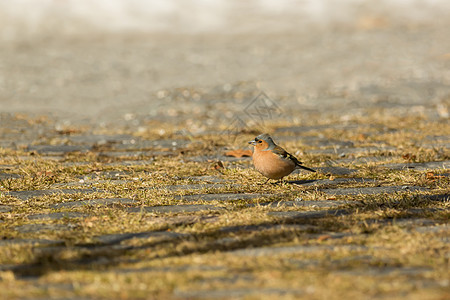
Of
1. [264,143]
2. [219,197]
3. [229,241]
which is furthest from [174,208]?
[264,143]

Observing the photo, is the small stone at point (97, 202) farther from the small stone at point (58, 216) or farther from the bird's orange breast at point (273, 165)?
the bird's orange breast at point (273, 165)

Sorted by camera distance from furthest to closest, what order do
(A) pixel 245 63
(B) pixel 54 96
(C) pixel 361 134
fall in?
(A) pixel 245 63 → (B) pixel 54 96 → (C) pixel 361 134

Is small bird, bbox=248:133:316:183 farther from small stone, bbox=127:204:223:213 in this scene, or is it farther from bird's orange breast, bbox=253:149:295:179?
small stone, bbox=127:204:223:213

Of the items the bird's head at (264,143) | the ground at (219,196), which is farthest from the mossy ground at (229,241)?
the bird's head at (264,143)

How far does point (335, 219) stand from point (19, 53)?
20.2 meters

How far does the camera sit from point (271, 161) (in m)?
6.00

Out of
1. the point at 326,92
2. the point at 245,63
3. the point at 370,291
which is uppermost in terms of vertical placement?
the point at 245,63

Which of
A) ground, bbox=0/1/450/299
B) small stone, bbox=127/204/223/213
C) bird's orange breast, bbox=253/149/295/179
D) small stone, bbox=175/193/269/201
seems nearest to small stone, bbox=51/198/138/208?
ground, bbox=0/1/450/299

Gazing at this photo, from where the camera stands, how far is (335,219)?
15.6 ft

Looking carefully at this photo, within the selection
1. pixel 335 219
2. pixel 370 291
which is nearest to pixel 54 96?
pixel 335 219

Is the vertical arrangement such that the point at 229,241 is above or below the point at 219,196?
below

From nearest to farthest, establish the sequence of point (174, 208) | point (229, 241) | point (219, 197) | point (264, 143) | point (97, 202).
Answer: point (229, 241), point (174, 208), point (97, 202), point (219, 197), point (264, 143)

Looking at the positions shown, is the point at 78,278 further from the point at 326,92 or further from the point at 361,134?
the point at 326,92

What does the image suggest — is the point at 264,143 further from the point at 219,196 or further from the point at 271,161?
the point at 219,196
